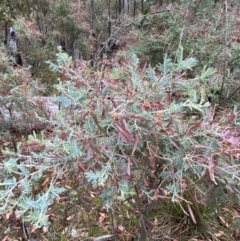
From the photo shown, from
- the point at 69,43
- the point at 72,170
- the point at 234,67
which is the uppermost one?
the point at 72,170

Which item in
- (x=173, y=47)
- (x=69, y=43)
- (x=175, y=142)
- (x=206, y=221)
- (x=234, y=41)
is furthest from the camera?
(x=69, y=43)

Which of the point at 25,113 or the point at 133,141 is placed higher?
the point at 133,141

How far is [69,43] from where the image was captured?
970cm

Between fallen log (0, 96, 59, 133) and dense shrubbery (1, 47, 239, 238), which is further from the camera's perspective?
fallen log (0, 96, 59, 133)

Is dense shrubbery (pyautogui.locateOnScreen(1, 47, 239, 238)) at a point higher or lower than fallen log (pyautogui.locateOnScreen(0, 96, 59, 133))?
higher

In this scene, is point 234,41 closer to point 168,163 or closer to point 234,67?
point 234,67

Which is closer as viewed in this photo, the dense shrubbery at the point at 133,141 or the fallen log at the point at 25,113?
the dense shrubbery at the point at 133,141

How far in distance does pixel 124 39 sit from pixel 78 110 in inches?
153

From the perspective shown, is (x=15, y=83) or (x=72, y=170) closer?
(x=72, y=170)

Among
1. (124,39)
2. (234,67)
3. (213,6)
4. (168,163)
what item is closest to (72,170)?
(168,163)

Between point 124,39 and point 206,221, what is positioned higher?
point 124,39

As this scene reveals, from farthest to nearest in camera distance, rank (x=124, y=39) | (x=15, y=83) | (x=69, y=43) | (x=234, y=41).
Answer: (x=69, y=43) → (x=124, y=39) → (x=234, y=41) → (x=15, y=83)

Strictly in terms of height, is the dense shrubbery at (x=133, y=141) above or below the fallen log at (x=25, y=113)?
above

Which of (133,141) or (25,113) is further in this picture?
(25,113)
